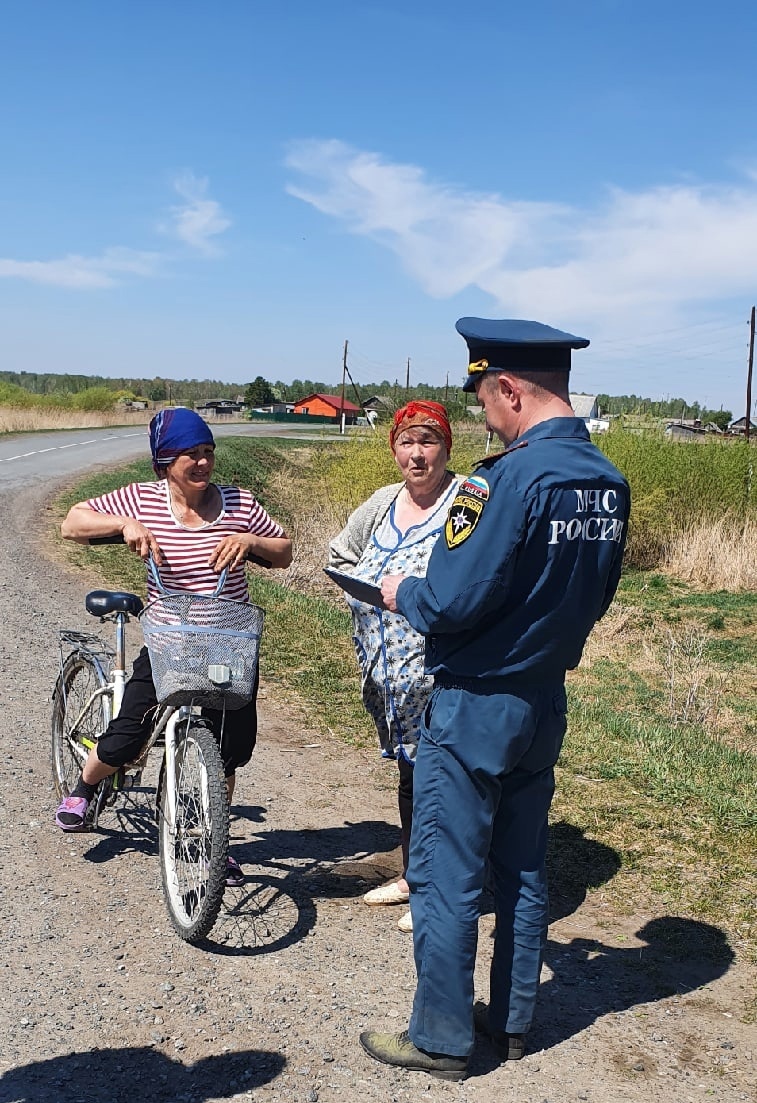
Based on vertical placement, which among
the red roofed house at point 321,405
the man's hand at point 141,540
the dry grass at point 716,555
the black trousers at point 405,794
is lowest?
the dry grass at point 716,555

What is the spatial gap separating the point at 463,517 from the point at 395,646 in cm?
130

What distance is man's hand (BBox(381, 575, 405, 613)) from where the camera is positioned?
3.17 metres

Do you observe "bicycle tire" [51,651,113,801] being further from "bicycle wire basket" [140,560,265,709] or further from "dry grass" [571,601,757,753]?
"dry grass" [571,601,757,753]

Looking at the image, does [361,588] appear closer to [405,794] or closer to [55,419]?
[405,794]

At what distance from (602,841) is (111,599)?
2.69m

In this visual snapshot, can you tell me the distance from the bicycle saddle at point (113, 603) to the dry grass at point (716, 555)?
56.5ft

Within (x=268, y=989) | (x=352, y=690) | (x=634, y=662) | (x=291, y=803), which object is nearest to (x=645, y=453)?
(x=634, y=662)

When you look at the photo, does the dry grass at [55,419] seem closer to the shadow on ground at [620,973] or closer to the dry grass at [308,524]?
the dry grass at [308,524]

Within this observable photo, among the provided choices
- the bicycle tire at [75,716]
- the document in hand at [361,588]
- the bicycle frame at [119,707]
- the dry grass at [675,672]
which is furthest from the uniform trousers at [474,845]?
the dry grass at [675,672]

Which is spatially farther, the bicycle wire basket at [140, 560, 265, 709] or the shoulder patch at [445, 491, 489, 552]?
the bicycle wire basket at [140, 560, 265, 709]

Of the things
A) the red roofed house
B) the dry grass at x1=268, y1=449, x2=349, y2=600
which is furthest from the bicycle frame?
the red roofed house

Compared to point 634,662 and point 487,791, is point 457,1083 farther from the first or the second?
point 634,662

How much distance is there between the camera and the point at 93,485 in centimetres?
2002

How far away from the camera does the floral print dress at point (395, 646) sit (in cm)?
409
